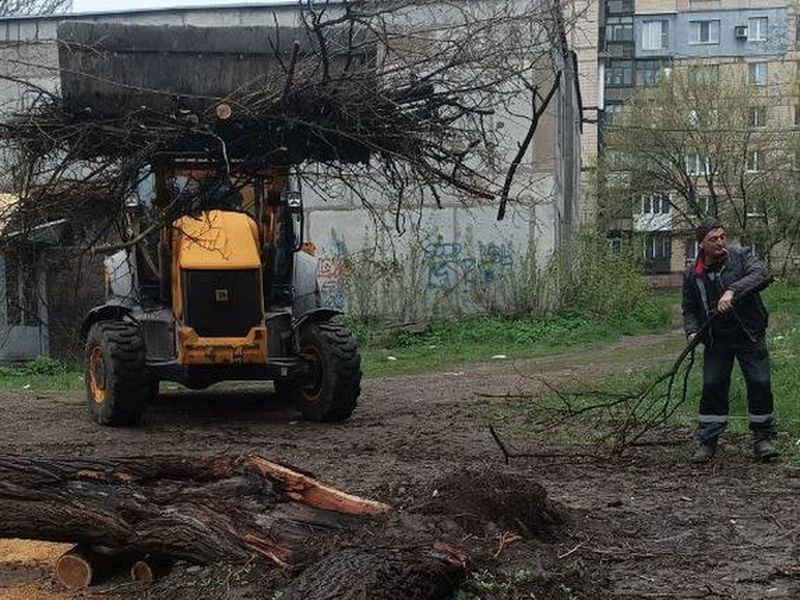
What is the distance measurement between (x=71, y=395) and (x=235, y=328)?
5.39 metres

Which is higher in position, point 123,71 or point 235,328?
point 123,71

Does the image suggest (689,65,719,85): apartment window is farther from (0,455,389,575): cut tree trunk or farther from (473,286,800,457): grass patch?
(0,455,389,575): cut tree trunk

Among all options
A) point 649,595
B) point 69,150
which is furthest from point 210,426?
point 649,595

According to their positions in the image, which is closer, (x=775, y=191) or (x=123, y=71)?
(x=123, y=71)

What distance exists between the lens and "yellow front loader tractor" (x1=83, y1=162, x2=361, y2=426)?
1088cm

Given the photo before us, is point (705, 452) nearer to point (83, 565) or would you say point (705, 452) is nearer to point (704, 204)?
point (83, 565)

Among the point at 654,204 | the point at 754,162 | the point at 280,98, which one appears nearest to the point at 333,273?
the point at 280,98

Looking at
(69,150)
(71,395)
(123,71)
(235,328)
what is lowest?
(71,395)

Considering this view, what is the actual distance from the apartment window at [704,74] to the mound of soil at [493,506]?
137 ft

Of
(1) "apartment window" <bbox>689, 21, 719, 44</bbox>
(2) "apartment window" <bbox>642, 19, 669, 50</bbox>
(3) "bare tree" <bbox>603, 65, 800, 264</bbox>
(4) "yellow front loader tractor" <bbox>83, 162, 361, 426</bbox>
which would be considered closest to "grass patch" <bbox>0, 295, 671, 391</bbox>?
(4) "yellow front loader tractor" <bbox>83, 162, 361, 426</bbox>

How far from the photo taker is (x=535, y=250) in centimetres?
2356

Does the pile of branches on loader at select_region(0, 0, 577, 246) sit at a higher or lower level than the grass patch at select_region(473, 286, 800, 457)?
higher

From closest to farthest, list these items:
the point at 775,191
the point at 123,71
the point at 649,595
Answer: the point at 649,595, the point at 123,71, the point at 775,191

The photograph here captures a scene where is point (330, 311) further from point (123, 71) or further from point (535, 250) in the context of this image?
point (535, 250)
